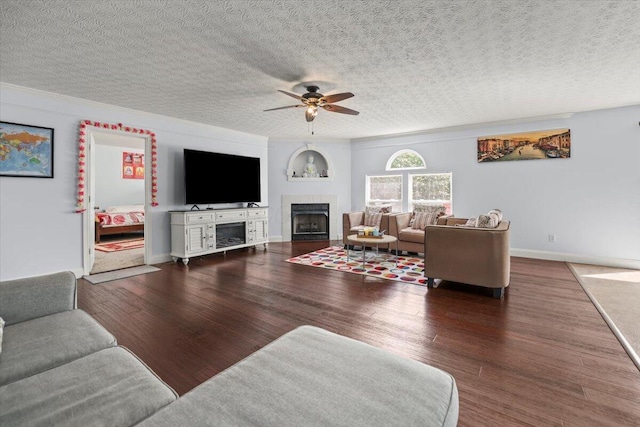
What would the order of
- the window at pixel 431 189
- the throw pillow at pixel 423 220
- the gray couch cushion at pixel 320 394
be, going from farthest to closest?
the window at pixel 431 189, the throw pillow at pixel 423 220, the gray couch cushion at pixel 320 394

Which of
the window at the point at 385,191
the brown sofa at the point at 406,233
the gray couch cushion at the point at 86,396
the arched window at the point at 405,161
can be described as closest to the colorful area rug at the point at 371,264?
the brown sofa at the point at 406,233

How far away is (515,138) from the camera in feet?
17.6

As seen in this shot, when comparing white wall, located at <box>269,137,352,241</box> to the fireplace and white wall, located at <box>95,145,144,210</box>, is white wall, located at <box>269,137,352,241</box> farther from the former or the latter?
white wall, located at <box>95,145,144,210</box>

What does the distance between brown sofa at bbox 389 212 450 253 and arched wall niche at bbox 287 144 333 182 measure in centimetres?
225

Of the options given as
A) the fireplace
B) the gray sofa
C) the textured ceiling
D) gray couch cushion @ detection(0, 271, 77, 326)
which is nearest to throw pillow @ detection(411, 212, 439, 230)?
the textured ceiling

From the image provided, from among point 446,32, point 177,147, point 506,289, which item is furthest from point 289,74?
point 506,289

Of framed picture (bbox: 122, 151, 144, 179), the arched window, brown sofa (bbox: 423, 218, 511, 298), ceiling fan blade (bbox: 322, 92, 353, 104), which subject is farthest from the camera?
framed picture (bbox: 122, 151, 144, 179)

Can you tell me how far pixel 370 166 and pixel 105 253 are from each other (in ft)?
19.0

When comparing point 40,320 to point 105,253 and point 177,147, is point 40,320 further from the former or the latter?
point 105,253

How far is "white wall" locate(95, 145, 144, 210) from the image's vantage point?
7.94 m

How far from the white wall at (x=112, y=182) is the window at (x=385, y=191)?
21.8ft

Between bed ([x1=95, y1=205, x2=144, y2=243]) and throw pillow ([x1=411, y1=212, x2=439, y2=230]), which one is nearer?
throw pillow ([x1=411, y1=212, x2=439, y2=230])

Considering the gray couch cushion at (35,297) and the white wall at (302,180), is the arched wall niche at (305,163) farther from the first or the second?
the gray couch cushion at (35,297)

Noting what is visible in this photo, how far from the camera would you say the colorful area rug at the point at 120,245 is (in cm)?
612
